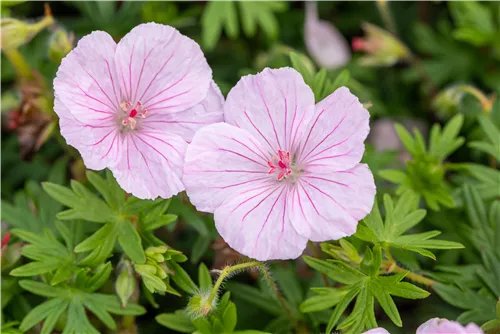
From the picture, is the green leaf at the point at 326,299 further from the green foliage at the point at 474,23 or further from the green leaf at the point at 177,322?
the green foliage at the point at 474,23

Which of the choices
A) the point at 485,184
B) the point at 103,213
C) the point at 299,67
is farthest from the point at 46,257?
the point at 485,184

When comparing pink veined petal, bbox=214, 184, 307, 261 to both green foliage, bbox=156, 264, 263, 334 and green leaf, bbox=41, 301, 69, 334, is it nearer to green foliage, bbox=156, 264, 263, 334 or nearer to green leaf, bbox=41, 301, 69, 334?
green foliage, bbox=156, 264, 263, 334

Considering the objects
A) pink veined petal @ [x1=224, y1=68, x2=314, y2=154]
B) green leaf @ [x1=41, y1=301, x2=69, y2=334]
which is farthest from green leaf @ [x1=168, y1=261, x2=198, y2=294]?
pink veined petal @ [x1=224, y1=68, x2=314, y2=154]

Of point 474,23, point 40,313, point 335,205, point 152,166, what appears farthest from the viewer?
point 474,23

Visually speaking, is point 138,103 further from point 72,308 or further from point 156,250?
point 72,308

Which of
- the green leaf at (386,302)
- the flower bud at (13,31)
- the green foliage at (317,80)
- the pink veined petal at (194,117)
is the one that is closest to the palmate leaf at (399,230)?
the green leaf at (386,302)

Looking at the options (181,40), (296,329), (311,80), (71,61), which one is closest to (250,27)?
(311,80)
